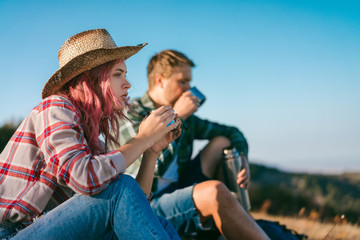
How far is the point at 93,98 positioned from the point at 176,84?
1.66 meters

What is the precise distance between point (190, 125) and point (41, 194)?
1928 millimetres

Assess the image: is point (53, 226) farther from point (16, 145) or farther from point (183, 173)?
point (183, 173)

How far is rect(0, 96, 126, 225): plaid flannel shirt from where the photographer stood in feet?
4.64

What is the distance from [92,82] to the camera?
1806 mm

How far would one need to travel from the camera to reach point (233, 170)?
2863mm

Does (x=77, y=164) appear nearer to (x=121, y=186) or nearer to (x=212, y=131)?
(x=121, y=186)

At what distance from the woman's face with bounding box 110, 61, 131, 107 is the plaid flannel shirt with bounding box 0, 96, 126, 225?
0.96ft

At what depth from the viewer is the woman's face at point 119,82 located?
1.83 metres

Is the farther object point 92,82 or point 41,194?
point 92,82

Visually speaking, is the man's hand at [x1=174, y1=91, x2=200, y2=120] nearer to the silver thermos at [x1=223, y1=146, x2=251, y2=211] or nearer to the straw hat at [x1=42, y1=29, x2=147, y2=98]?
the silver thermos at [x1=223, y1=146, x2=251, y2=211]

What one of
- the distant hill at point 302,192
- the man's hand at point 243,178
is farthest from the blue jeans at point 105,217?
→ the distant hill at point 302,192

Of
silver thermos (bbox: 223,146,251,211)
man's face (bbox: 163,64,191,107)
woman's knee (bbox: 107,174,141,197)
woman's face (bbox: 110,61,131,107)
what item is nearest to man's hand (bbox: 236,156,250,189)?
silver thermos (bbox: 223,146,251,211)

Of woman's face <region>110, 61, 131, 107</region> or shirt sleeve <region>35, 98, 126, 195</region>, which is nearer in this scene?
shirt sleeve <region>35, 98, 126, 195</region>

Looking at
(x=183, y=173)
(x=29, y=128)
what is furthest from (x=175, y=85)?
(x=29, y=128)
